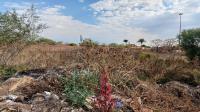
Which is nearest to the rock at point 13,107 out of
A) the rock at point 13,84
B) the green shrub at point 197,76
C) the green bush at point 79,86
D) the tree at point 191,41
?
the green bush at point 79,86

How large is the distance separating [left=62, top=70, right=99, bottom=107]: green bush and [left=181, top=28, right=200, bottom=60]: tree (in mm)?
21034

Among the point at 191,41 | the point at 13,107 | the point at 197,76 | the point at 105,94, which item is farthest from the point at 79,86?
the point at 191,41

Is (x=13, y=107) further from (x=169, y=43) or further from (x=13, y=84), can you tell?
(x=169, y=43)

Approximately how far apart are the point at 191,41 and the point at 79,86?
2301 cm

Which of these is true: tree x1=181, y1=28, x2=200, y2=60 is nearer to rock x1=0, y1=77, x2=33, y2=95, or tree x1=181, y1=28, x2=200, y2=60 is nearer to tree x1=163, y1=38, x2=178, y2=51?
tree x1=163, y1=38, x2=178, y2=51

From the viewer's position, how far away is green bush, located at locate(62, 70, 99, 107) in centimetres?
671

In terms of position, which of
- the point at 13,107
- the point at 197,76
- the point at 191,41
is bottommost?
the point at 197,76

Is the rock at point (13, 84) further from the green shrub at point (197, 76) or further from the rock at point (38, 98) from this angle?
the green shrub at point (197, 76)

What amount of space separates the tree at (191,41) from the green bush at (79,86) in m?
21.0

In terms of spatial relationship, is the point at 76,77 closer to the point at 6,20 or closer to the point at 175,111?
the point at 175,111

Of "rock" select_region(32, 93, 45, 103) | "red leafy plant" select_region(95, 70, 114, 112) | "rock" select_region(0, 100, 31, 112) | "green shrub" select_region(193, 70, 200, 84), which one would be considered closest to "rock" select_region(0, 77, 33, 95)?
"rock" select_region(32, 93, 45, 103)

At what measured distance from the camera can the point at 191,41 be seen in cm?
2931

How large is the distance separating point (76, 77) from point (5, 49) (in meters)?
7.93

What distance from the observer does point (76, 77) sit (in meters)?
7.50
